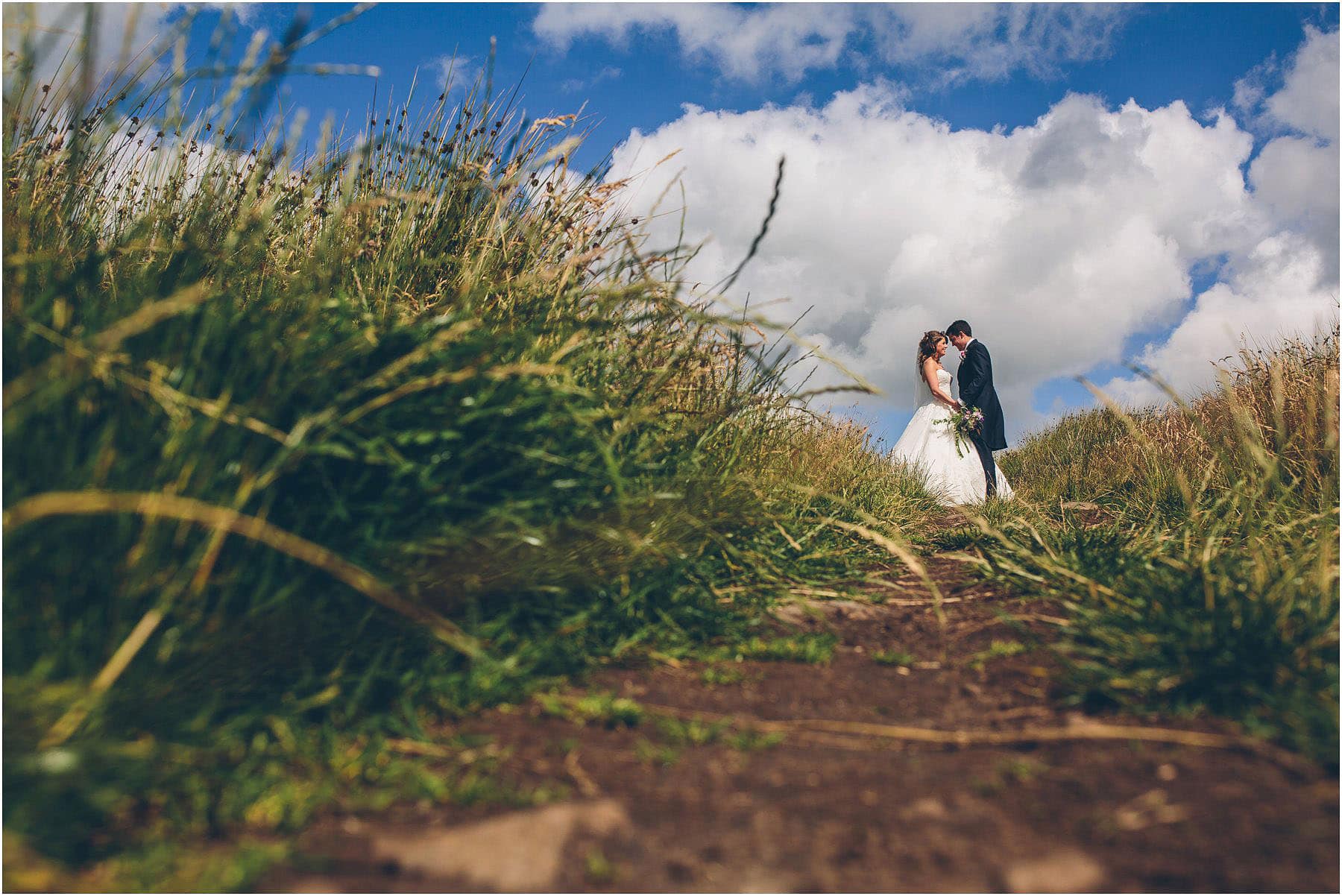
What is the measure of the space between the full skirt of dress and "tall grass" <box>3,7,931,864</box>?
18.7 ft

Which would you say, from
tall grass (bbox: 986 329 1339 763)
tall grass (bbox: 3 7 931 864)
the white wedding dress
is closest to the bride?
the white wedding dress

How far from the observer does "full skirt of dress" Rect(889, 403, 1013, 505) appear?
25.4 feet

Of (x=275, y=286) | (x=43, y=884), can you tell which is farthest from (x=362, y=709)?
(x=275, y=286)

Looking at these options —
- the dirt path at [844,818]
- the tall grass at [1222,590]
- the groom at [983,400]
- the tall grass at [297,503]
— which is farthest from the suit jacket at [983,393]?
the dirt path at [844,818]

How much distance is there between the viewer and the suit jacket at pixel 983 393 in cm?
800

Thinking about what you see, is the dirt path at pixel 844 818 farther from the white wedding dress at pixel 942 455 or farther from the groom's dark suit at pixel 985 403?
the groom's dark suit at pixel 985 403

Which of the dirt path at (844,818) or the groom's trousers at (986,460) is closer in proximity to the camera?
the dirt path at (844,818)

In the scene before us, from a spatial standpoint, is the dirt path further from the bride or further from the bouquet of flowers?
the bouquet of flowers

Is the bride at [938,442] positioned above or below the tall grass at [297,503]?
above

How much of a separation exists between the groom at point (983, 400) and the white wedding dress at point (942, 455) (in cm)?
11

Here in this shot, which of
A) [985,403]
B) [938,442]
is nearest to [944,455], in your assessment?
[938,442]

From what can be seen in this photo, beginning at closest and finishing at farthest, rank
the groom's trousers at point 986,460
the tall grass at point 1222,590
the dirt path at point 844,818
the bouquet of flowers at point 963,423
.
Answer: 1. the dirt path at point 844,818
2. the tall grass at point 1222,590
3. the bouquet of flowers at point 963,423
4. the groom's trousers at point 986,460

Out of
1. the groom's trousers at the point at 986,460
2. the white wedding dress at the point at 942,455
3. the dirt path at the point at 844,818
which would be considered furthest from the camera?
the groom's trousers at the point at 986,460

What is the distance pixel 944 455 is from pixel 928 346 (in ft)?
4.99
